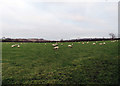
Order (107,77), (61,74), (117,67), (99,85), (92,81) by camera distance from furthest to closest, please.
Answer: (117,67)
(61,74)
(107,77)
(92,81)
(99,85)

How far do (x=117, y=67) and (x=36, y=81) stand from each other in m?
3.75

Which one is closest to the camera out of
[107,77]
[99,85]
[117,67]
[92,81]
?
[99,85]

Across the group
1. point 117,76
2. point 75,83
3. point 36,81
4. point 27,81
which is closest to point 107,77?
point 117,76

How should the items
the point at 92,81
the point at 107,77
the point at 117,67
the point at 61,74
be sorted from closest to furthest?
the point at 92,81
the point at 107,77
the point at 61,74
the point at 117,67

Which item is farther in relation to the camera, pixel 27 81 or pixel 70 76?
pixel 70 76

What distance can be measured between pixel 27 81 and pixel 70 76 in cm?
167

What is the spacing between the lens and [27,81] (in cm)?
310

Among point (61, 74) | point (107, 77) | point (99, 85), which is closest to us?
point (99, 85)

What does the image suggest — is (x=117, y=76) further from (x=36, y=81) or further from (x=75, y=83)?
(x=36, y=81)

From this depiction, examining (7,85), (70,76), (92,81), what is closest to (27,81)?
(7,85)

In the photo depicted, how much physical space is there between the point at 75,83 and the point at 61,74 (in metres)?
0.80

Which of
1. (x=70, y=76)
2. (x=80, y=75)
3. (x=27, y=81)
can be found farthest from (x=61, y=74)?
(x=27, y=81)

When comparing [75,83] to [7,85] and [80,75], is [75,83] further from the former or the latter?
[7,85]

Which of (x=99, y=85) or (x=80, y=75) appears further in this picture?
(x=80, y=75)
